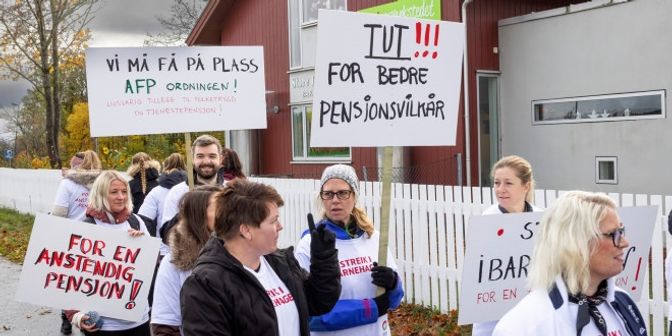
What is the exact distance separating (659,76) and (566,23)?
2.15m

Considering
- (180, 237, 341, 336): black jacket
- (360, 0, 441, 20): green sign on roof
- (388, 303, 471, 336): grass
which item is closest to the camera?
(180, 237, 341, 336): black jacket

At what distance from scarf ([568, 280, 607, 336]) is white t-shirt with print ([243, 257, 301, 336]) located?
47.0 inches

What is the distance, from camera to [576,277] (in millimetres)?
2385

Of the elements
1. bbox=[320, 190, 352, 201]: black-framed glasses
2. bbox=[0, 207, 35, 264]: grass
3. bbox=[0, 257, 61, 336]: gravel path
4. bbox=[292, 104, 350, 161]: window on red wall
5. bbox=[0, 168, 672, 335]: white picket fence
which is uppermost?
bbox=[292, 104, 350, 161]: window on red wall

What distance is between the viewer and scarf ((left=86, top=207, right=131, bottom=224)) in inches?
202

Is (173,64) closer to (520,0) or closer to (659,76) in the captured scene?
(659,76)

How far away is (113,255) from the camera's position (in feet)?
15.6

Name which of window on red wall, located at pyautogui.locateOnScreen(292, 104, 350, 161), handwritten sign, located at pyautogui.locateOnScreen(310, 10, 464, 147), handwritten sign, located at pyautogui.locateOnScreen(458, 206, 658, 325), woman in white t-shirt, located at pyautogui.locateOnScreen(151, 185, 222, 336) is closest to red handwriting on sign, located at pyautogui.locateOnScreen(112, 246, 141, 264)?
woman in white t-shirt, located at pyautogui.locateOnScreen(151, 185, 222, 336)

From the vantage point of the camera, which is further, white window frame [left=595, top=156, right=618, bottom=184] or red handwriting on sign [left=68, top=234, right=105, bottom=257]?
white window frame [left=595, top=156, right=618, bottom=184]

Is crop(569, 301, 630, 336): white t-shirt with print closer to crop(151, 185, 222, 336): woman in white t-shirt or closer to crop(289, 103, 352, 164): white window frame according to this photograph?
crop(151, 185, 222, 336): woman in white t-shirt

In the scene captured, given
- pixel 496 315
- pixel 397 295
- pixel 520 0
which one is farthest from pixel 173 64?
pixel 520 0

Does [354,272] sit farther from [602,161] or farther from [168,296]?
[602,161]

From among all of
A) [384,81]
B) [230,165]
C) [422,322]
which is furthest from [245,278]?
[422,322]

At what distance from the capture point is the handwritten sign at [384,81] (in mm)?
3930
